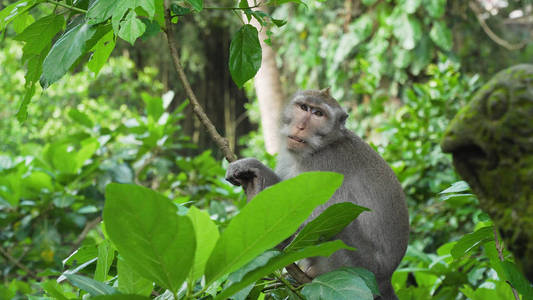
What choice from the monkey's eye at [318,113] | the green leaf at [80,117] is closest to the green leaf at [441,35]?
the monkey's eye at [318,113]

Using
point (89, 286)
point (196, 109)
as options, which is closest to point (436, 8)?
point (196, 109)

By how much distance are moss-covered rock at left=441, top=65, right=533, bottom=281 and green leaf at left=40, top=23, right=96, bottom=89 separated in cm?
73

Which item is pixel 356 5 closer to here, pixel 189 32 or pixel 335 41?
pixel 335 41

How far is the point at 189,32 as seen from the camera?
838 centimetres

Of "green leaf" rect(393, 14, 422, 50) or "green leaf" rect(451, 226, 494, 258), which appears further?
"green leaf" rect(393, 14, 422, 50)

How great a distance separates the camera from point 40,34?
3.70ft

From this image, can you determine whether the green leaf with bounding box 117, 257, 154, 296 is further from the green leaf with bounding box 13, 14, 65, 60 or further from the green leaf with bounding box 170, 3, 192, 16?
the green leaf with bounding box 170, 3, 192, 16

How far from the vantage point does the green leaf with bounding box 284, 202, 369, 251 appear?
101 cm

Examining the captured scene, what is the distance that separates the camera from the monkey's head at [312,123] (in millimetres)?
2326

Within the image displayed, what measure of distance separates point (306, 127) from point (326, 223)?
1338 millimetres

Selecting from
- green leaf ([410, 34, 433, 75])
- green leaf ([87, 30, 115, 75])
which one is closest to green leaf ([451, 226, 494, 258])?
green leaf ([87, 30, 115, 75])

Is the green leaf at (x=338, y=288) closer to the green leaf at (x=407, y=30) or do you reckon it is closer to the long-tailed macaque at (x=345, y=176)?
the long-tailed macaque at (x=345, y=176)

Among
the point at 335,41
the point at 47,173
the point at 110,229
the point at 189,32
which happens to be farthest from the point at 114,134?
the point at 189,32

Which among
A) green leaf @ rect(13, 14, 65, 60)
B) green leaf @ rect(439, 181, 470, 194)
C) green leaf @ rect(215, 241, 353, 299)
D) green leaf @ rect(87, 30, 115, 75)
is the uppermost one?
green leaf @ rect(13, 14, 65, 60)
